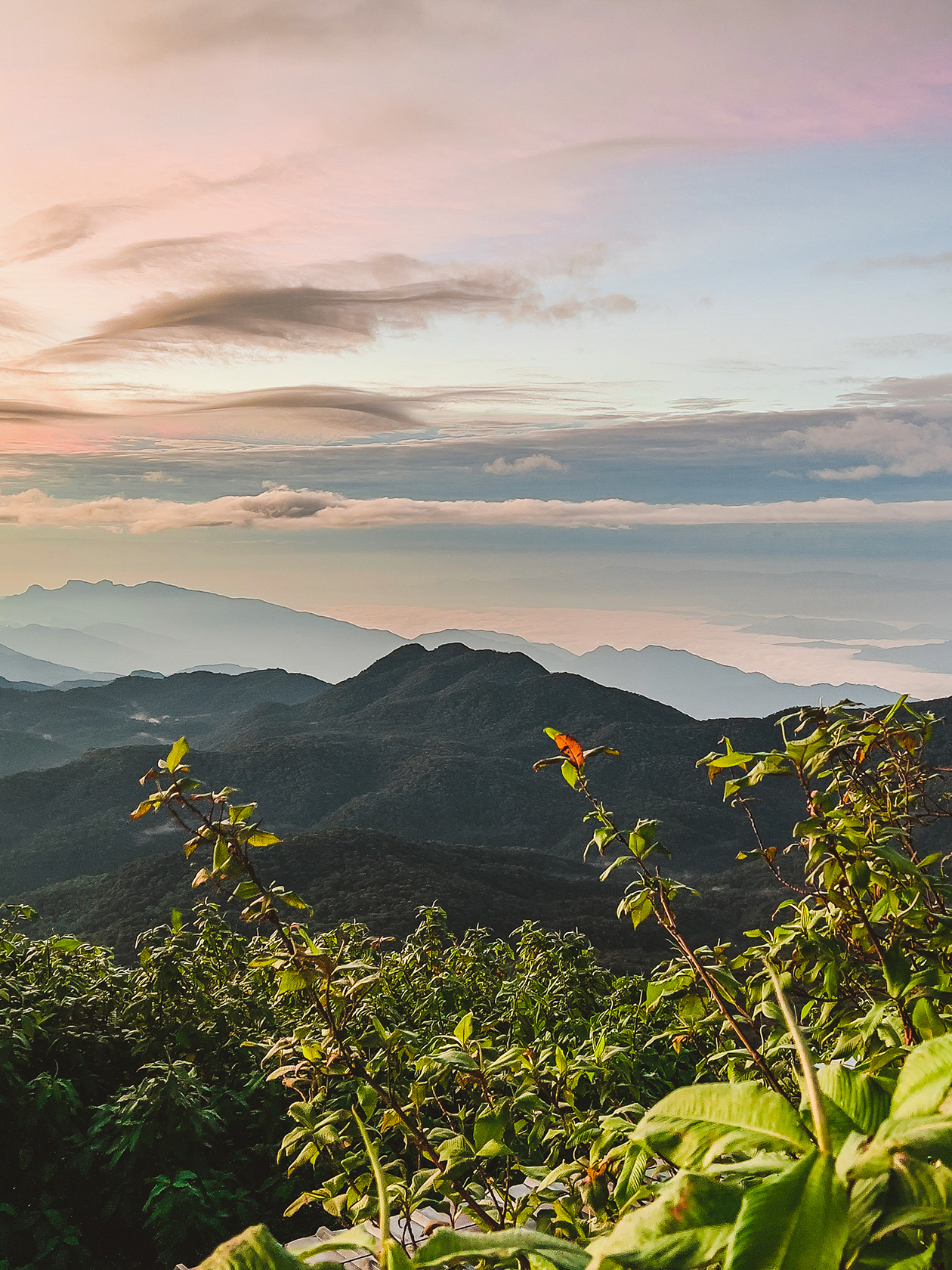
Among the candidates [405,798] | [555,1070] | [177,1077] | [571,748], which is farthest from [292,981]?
[405,798]

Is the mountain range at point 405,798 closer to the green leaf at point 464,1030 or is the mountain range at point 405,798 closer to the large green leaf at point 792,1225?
the green leaf at point 464,1030

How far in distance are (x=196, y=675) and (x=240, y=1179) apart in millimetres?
33149

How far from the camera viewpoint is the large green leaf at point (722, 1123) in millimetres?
514

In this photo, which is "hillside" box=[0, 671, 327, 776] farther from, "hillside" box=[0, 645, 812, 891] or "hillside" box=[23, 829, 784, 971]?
"hillside" box=[23, 829, 784, 971]

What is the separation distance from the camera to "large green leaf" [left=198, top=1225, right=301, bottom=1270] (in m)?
0.46

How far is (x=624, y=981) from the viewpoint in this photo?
4.43 m

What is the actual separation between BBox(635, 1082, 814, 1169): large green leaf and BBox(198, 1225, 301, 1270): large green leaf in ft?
0.66

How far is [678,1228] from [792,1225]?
8cm

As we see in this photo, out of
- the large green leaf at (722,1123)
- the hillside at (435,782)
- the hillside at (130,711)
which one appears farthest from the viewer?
the hillside at (130,711)

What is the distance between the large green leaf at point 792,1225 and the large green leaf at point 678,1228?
0.19 ft

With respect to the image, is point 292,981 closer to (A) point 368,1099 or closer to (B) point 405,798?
(A) point 368,1099

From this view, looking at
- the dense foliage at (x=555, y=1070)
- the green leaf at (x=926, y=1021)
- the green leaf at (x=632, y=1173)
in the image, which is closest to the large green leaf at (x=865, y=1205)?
the dense foliage at (x=555, y=1070)

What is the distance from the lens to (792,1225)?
1.37 feet

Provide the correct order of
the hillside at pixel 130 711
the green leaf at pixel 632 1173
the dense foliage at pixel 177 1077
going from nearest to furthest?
the green leaf at pixel 632 1173, the dense foliage at pixel 177 1077, the hillside at pixel 130 711
